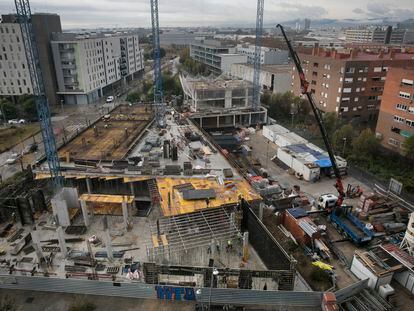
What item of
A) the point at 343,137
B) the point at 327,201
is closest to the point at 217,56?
the point at 343,137

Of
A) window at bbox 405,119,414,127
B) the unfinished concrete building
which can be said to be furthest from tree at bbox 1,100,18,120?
window at bbox 405,119,414,127

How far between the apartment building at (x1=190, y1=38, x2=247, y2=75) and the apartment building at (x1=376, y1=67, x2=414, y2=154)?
4342 centimetres

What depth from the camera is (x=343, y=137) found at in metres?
31.1

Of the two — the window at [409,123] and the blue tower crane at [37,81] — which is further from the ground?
the blue tower crane at [37,81]

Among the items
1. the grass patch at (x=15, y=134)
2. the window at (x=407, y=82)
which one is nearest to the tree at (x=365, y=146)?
the window at (x=407, y=82)

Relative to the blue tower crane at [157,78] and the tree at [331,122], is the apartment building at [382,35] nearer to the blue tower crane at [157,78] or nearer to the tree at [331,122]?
the tree at [331,122]

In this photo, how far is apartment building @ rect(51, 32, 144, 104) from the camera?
47.4 m

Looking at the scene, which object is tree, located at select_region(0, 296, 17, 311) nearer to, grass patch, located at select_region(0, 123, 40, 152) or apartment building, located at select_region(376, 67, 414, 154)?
grass patch, located at select_region(0, 123, 40, 152)

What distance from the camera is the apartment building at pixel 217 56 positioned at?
230ft

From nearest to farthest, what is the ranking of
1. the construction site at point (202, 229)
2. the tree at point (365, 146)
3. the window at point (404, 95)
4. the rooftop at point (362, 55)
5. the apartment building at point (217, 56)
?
the construction site at point (202, 229), the window at point (404, 95), the tree at point (365, 146), the rooftop at point (362, 55), the apartment building at point (217, 56)

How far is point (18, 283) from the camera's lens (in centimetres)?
1470

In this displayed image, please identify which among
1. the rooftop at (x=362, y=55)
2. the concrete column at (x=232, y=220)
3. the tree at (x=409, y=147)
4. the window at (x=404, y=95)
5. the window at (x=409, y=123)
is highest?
the rooftop at (x=362, y=55)

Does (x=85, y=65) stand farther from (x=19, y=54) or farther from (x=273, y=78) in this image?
(x=273, y=78)

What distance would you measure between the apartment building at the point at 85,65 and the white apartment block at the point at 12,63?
450cm
